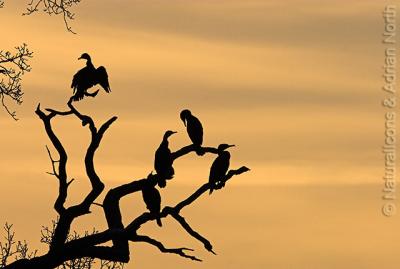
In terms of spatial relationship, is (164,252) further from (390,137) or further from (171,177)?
(390,137)

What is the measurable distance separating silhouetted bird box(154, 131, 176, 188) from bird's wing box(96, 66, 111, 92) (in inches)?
97.7

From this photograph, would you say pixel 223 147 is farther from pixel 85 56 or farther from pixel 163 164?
pixel 85 56

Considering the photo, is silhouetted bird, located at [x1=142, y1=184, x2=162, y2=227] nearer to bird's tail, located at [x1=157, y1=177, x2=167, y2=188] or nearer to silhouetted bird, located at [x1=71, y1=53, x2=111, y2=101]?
bird's tail, located at [x1=157, y1=177, x2=167, y2=188]

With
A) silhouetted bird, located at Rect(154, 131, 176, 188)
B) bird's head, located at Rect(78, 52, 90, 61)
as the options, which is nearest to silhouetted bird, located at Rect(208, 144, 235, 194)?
silhouetted bird, located at Rect(154, 131, 176, 188)

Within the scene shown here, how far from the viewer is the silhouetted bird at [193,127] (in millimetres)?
28908

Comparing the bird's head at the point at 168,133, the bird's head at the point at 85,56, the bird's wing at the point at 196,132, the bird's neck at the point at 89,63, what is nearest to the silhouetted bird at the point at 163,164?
the bird's head at the point at 168,133

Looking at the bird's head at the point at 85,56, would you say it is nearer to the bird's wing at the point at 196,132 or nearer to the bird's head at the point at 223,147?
the bird's wing at the point at 196,132

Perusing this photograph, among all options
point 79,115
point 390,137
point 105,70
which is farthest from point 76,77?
point 390,137

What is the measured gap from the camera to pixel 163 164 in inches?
1070

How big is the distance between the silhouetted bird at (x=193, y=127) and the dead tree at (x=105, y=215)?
4.61 feet

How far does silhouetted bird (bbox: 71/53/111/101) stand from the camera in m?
29.0

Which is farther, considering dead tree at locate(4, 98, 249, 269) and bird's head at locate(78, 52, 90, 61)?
bird's head at locate(78, 52, 90, 61)

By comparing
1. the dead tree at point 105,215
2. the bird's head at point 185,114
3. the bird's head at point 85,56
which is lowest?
the dead tree at point 105,215

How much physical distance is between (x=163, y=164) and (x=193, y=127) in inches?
100
